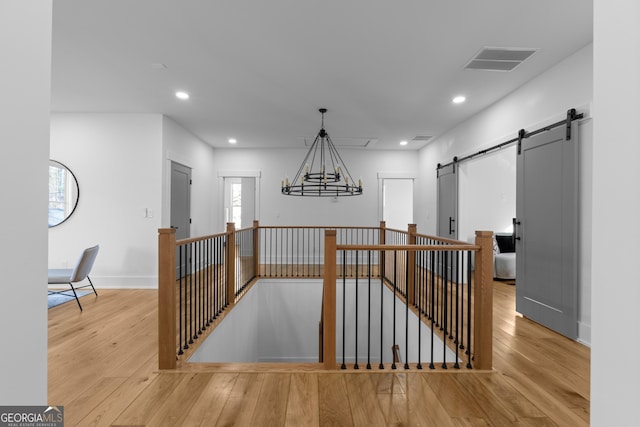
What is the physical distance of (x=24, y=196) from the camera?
0.91 m

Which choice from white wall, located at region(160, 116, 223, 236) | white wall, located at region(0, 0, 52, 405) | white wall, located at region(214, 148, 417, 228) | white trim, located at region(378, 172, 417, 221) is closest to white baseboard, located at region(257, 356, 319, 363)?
white wall, located at region(160, 116, 223, 236)

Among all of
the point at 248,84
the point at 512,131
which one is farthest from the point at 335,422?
the point at 512,131

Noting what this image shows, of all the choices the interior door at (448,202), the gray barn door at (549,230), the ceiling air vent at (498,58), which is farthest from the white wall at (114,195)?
the gray barn door at (549,230)

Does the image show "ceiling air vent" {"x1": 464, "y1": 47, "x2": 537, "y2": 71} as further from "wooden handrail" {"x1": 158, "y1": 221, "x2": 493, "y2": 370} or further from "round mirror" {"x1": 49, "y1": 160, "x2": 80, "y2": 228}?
"round mirror" {"x1": 49, "y1": 160, "x2": 80, "y2": 228}

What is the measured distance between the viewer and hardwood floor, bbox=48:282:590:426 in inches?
68.6

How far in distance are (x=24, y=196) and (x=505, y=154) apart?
23.8 feet

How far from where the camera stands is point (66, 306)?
3939 mm

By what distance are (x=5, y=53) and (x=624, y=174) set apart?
1622 millimetres

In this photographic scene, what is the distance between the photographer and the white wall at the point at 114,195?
486 centimetres

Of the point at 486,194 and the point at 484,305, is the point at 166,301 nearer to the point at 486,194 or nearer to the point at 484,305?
the point at 484,305

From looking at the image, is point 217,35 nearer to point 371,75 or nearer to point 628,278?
point 371,75

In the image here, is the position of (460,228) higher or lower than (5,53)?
lower

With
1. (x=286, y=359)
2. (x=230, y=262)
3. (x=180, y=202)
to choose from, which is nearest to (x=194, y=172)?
(x=180, y=202)

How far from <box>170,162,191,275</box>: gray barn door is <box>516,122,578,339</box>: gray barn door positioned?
4857mm
